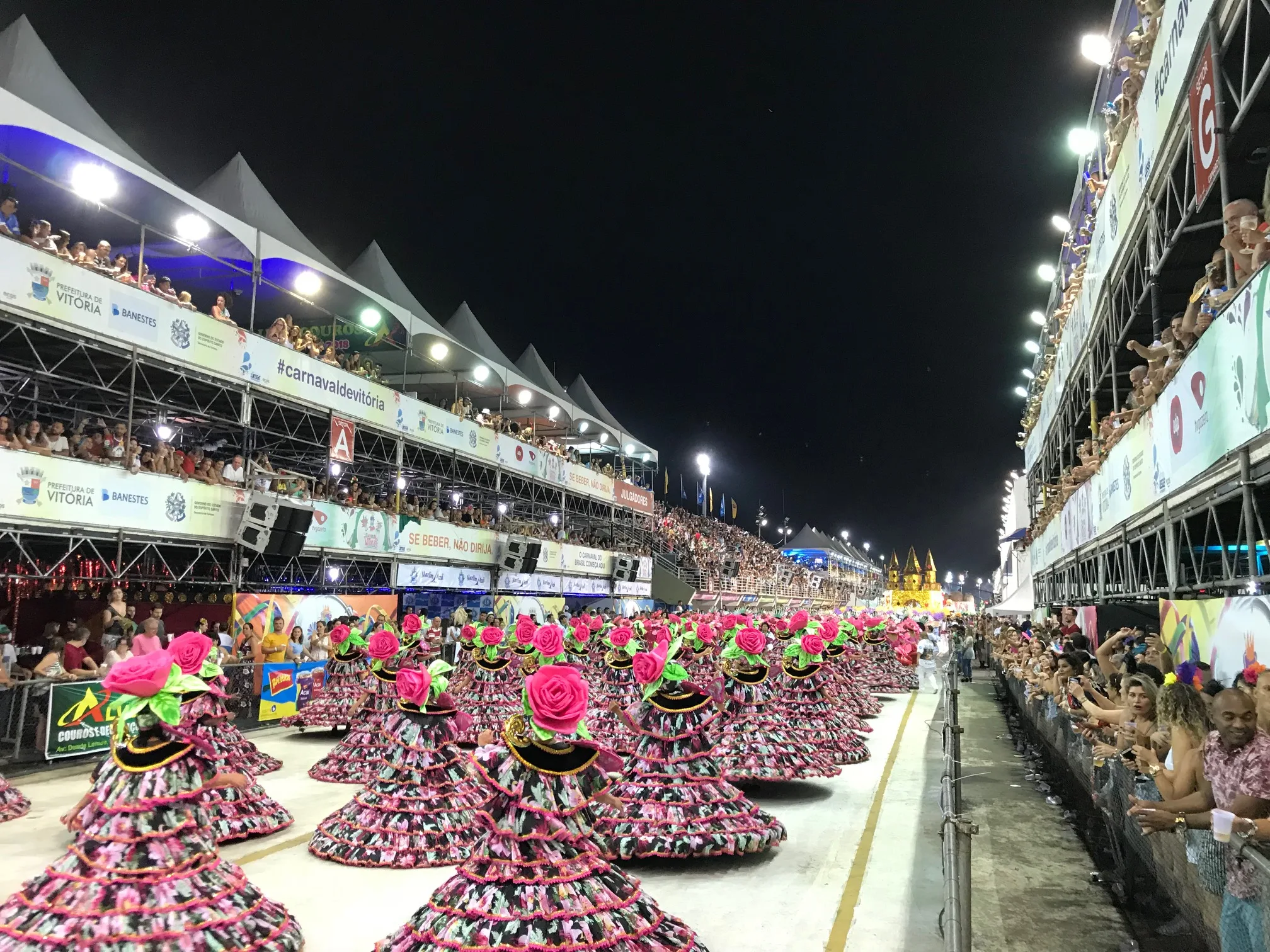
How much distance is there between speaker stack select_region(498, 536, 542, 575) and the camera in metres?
29.9

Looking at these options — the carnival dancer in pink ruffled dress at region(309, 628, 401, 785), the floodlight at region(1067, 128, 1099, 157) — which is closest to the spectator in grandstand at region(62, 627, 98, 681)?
the carnival dancer in pink ruffled dress at region(309, 628, 401, 785)

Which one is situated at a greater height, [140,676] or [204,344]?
[204,344]

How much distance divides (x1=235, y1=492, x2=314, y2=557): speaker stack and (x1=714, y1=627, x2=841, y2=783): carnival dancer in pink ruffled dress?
1119cm

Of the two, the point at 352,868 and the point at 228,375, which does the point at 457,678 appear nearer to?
the point at 352,868

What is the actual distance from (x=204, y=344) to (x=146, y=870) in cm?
1505

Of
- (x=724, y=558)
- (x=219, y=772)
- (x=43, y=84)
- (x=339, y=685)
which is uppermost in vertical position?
(x=43, y=84)

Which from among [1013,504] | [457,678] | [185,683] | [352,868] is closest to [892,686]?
[457,678]

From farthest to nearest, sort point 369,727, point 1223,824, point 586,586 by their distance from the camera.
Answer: point 586,586, point 369,727, point 1223,824

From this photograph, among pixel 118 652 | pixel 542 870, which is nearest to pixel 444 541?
pixel 118 652

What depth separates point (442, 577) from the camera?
2688cm

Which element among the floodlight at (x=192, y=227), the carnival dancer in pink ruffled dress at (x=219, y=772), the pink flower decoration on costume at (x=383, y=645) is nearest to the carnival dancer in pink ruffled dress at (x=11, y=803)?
the carnival dancer in pink ruffled dress at (x=219, y=772)

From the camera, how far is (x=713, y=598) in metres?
52.6

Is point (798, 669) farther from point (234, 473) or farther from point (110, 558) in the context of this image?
point (110, 558)

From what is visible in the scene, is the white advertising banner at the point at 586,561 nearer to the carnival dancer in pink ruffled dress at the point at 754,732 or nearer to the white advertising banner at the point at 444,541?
the white advertising banner at the point at 444,541
